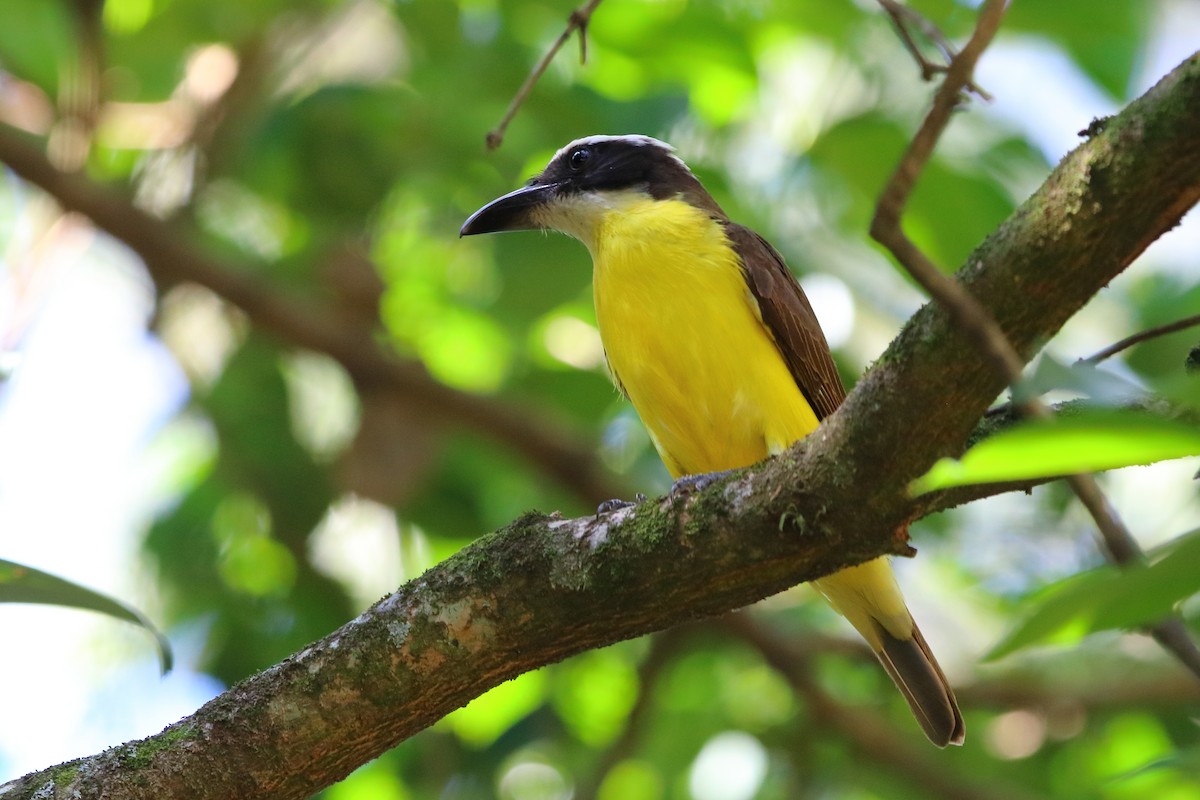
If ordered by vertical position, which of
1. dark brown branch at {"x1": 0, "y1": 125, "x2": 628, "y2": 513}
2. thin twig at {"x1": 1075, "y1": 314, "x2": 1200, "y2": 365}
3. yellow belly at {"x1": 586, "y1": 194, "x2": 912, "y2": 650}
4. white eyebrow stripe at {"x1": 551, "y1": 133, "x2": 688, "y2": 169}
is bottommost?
dark brown branch at {"x1": 0, "y1": 125, "x2": 628, "y2": 513}

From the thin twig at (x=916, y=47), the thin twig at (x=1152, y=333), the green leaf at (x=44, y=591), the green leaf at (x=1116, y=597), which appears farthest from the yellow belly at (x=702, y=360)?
the green leaf at (x=1116, y=597)

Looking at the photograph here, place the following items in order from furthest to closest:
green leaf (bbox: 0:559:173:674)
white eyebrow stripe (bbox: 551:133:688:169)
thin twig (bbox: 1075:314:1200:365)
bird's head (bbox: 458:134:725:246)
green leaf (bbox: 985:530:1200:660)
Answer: white eyebrow stripe (bbox: 551:133:688:169)
bird's head (bbox: 458:134:725:246)
green leaf (bbox: 0:559:173:674)
thin twig (bbox: 1075:314:1200:365)
green leaf (bbox: 985:530:1200:660)

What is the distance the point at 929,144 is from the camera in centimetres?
144

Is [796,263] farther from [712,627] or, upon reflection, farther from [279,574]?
[279,574]

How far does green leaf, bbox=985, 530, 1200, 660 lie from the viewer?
110 centimetres

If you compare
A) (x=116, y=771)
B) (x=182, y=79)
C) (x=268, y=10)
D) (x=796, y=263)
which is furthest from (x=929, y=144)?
(x=182, y=79)

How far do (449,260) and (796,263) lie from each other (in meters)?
1.60

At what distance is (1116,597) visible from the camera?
1.13 m

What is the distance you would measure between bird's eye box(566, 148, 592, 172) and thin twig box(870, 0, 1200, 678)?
3111 millimetres

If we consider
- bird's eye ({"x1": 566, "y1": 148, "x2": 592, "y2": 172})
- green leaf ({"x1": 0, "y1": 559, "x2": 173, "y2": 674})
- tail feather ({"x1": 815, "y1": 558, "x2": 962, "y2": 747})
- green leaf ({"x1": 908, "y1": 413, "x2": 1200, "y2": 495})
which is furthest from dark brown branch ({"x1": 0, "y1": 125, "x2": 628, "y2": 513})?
green leaf ({"x1": 908, "y1": 413, "x2": 1200, "y2": 495})

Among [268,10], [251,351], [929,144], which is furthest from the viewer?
[251,351]

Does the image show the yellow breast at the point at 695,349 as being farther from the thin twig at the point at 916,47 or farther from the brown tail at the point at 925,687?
the thin twig at the point at 916,47

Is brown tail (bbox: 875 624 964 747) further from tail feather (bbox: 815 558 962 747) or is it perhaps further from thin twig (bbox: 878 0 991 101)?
thin twig (bbox: 878 0 991 101)

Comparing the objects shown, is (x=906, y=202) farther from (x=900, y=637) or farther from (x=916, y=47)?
(x=900, y=637)
